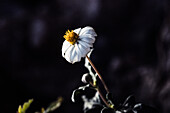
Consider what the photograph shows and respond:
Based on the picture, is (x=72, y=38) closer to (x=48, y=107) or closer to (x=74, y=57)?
(x=74, y=57)

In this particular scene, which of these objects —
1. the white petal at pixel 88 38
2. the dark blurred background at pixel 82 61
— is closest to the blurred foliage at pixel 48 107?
the white petal at pixel 88 38

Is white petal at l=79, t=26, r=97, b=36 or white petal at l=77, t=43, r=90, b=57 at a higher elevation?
white petal at l=79, t=26, r=97, b=36

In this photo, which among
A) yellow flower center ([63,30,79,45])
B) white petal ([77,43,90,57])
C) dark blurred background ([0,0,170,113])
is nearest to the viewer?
white petal ([77,43,90,57])

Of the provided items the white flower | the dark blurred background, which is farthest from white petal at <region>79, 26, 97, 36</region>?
the dark blurred background

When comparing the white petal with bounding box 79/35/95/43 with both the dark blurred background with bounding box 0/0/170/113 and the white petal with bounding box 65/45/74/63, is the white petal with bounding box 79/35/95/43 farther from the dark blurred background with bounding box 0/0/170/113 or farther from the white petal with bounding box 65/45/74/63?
the dark blurred background with bounding box 0/0/170/113

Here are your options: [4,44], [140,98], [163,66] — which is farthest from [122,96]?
[4,44]

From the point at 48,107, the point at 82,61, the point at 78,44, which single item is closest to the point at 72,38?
the point at 78,44
